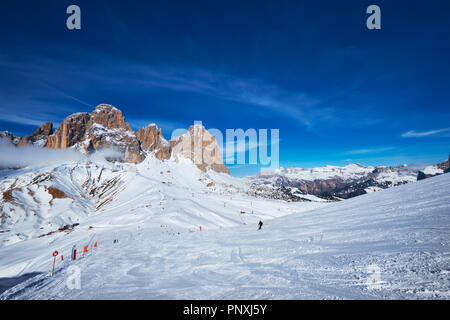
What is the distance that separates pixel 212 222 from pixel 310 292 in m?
63.1

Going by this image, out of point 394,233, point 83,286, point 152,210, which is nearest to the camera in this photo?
point 83,286

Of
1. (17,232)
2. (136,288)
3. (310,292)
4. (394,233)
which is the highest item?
(394,233)

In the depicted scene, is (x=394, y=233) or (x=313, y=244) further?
(x=313, y=244)

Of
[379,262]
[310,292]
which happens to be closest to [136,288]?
[310,292]

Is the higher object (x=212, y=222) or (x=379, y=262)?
(x=379, y=262)

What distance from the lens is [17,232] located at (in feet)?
418

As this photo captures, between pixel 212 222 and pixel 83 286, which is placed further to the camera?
pixel 212 222

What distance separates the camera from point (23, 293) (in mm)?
9914
